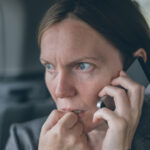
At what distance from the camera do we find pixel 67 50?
88 cm

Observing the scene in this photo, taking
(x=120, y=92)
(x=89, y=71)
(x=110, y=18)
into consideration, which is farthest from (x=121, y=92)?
(x=110, y=18)

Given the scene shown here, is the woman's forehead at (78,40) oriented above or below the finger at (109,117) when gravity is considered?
above

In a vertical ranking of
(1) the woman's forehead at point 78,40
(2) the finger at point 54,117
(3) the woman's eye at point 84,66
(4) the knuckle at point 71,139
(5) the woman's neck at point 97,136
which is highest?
(1) the woman's forehead at point 78,40

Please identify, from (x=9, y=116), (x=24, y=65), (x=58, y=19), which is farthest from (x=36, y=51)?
(x=58, y=19)

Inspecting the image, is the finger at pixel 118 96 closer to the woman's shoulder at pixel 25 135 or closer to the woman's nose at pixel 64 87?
the woman's nose at pixel 64 87

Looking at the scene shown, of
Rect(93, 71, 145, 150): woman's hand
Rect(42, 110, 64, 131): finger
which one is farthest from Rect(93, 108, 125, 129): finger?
Rect(42, 110, 64, 131): finger

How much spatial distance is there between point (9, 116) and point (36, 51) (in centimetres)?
27

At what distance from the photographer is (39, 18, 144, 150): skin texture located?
868mm

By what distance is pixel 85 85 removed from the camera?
0.89 m

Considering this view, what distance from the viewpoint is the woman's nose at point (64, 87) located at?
34.7 inches

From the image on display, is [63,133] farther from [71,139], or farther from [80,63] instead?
[80,63]

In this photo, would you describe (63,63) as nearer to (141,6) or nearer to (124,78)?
(124,78)

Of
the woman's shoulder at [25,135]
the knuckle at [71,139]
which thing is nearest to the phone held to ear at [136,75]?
the knuckle at [71,139]

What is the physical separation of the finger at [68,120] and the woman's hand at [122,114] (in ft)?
0.21
